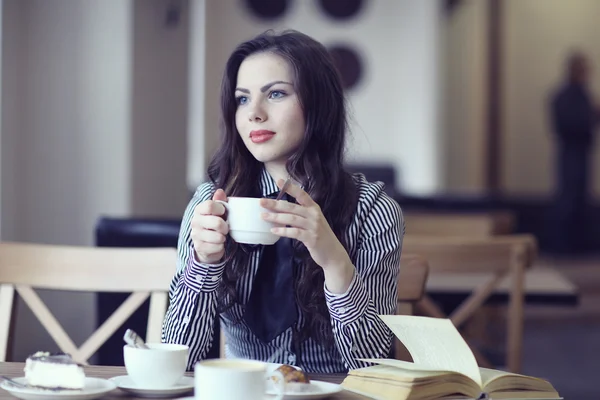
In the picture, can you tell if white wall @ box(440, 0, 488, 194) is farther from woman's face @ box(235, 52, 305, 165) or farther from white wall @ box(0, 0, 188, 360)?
woman's face @ box(235, 52, 305, 165)

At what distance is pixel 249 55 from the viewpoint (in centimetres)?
184

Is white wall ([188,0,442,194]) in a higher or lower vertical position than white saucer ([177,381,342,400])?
higher

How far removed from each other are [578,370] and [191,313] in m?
3.74

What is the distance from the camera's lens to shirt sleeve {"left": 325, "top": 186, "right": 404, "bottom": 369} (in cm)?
167

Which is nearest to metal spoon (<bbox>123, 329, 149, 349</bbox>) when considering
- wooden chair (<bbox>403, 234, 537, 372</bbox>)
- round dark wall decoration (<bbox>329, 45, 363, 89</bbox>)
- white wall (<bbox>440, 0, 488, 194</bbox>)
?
wooden chair (<bbox>403, 234, 537, 372</bbox>)

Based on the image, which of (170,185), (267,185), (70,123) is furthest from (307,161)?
(170,185)

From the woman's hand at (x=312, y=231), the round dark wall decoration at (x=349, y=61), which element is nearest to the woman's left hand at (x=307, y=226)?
the woman's hand at (x=312, y=231)

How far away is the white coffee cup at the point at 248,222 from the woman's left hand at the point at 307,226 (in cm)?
1

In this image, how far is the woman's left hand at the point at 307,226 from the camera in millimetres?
1420

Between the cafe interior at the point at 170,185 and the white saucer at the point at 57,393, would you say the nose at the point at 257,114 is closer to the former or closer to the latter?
the cafe interior at the point at 170,185

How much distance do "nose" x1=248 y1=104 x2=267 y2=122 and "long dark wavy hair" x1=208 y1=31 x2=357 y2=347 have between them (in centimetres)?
8

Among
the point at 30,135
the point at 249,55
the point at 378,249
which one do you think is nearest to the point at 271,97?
the point at 249,55

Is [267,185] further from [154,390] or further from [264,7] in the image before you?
[264,7]

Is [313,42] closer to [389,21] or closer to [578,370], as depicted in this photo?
[578,370]
